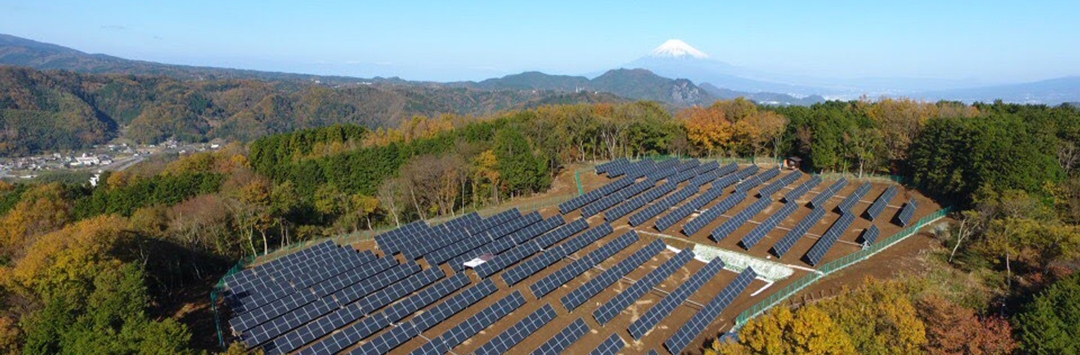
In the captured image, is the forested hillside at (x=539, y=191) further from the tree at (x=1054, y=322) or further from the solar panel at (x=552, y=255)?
the solar panel at (x=552, y=255)

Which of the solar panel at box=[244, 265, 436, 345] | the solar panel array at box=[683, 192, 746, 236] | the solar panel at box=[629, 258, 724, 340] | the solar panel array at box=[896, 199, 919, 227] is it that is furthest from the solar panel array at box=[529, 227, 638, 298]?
the solar panel array at box=[896, 199, 919, 227]

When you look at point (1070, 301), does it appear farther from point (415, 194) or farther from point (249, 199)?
point (249, 199)

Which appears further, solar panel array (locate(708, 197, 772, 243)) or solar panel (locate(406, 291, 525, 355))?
solar panel array (locate(708, 197, 772, 243))

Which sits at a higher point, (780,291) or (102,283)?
(102,283)

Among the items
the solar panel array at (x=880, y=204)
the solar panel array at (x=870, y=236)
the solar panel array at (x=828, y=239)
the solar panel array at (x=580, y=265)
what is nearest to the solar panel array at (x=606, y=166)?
the solar panel array at (x=580, y=265)

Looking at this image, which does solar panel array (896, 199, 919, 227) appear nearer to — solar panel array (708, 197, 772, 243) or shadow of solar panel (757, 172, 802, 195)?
solar panel array (708, 197, 772, 243)

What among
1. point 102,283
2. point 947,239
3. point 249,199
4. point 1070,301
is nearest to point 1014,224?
point 947,239

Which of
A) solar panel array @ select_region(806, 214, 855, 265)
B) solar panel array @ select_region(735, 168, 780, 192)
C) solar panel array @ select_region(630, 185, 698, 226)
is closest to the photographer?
solar panel array @ select_region(806, 214, 855, 265)
